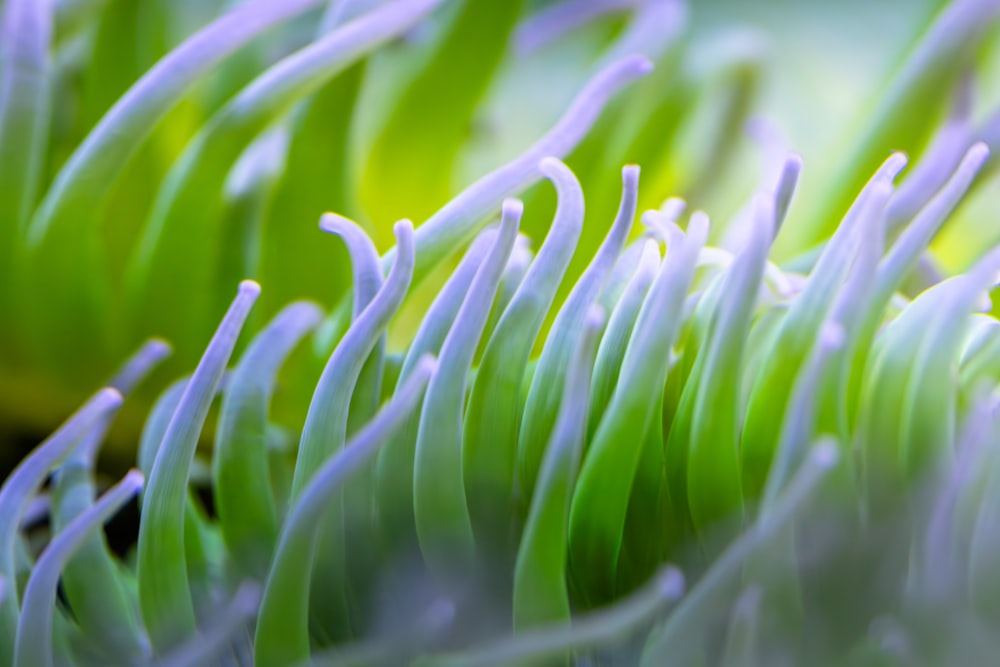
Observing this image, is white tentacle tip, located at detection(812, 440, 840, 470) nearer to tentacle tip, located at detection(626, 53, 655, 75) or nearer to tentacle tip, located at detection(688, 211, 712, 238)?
tentacle tip, located at detection(688, 211, 712, 238)

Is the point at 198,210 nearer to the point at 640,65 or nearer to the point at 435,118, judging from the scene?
the point at 435,118

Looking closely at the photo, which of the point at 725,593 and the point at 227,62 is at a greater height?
the point at 227,62

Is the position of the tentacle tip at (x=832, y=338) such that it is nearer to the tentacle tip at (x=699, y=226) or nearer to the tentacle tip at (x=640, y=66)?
the tentacle tip at (x=699, y=226)

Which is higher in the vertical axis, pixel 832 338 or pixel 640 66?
pixel 640 66

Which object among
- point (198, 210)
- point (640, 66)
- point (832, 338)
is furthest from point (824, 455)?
point (198, 210)

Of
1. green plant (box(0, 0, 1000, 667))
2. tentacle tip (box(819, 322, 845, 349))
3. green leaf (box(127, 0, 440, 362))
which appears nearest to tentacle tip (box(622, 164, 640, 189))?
green plant (box(0, 0, 1000, 667))

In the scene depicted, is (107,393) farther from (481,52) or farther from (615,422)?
(481,52)

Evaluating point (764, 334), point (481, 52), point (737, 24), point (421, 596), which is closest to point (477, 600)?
point (421, 596)

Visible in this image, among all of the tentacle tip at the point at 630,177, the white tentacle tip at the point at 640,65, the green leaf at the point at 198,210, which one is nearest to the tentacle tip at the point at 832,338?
the tentacle tip at the point at 630,177
